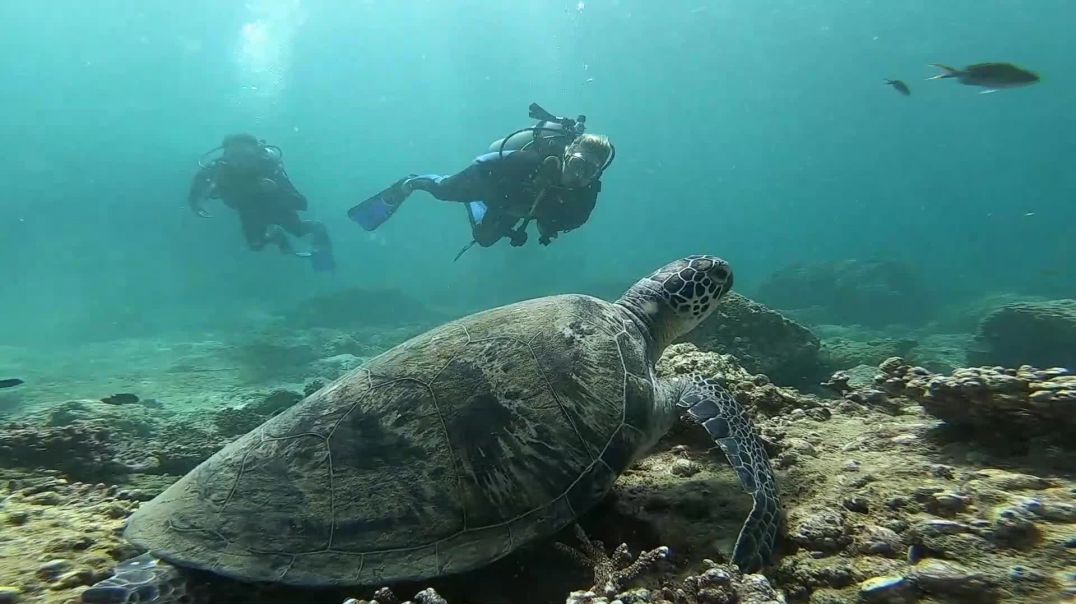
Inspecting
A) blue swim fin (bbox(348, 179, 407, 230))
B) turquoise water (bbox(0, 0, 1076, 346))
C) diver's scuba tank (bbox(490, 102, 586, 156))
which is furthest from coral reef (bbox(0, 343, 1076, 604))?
turquoise water (bbox(0, 0, 1076, 346))

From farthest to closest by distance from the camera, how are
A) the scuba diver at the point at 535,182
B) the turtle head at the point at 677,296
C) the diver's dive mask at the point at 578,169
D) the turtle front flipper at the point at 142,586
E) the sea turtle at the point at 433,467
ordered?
the scuba diver at the point at 535,182 → the diver's dive mask at the point at 578,169 → the turtle head at the point at 677,296 → the sea turtle at the point at 433,467 → the turtle front flipper at the point at 142,586

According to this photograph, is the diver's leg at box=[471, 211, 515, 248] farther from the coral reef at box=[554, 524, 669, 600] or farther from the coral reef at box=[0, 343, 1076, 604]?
the coral reef at box=[554, 524, 669, 600]

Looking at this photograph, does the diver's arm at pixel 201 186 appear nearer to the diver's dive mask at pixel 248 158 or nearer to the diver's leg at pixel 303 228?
the diver's dive mask at pixel 248 158

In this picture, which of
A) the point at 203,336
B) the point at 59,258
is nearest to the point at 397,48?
the point at 59,258

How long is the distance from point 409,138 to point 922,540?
131650 millimetres

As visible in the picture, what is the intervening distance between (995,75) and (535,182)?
6.01 m

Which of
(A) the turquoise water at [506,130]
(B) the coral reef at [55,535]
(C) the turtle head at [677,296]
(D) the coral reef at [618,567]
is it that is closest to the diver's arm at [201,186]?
(A) the turquoise water at [506,130]

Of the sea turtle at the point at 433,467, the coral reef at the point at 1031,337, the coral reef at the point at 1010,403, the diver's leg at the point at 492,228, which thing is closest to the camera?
the sea turtle at the point at 433,467

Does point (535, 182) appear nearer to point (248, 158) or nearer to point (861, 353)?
point (861, 353)

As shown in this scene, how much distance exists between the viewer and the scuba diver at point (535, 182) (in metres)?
7.37

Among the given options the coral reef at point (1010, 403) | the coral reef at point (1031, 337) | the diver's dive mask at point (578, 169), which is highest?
the diver's dive mask at point (578, 169)

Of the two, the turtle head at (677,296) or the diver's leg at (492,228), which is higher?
the diver's leg at (492,228)

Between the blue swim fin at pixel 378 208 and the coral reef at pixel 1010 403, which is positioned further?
the blue swim fin at pixel 378 208

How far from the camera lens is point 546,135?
8648mm
